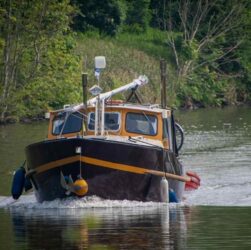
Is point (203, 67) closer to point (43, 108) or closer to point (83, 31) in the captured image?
point (83, 31)

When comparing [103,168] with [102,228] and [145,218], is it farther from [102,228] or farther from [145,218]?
[102,228]

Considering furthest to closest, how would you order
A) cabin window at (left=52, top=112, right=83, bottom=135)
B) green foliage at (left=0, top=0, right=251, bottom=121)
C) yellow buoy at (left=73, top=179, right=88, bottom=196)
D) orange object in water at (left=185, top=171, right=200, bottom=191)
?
green foliage at (left=0, top=0, right=251, bottom=121) < orange object in water at (left=185, top=171, right=200, bottom=191) < cabin window at (left=52, top=112, right=83, bottom=135) < yellow buoy at (left=73, top=179, right=88, bottom=196)

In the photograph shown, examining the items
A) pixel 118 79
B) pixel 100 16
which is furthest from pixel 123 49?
pixel 118 79

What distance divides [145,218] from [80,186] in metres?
2.10

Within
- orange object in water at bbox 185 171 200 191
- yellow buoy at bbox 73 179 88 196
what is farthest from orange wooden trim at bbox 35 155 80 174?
orange object in water at bbox 185 171 200 191

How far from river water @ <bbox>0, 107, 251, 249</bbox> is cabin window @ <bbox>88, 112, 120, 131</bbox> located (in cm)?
205

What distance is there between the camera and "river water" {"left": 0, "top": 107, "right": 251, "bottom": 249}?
65.8 feet

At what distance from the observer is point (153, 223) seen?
22609 millimetres

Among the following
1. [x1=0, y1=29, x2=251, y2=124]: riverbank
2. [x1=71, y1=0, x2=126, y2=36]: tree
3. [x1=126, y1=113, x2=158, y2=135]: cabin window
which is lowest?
[x1=0, y1=29, x2=251, y2=124]: riverbank

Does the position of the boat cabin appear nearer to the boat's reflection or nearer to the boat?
the boat

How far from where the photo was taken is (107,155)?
83.3 feet

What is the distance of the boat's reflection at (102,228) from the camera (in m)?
19.9

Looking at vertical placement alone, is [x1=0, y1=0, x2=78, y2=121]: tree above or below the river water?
above

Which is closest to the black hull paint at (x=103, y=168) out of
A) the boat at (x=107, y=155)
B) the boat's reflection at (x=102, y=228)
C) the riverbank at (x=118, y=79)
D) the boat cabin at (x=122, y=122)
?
the boat at (x=107, y=155)
